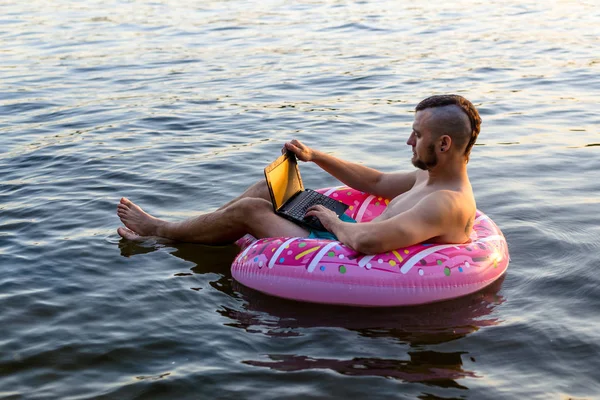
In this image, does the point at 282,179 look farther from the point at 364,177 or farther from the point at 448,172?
the point at 448,172

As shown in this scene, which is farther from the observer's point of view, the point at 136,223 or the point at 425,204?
the point at 136,223

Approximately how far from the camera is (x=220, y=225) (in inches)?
233

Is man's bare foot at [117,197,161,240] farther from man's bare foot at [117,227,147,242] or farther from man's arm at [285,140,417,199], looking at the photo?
man's arm at [285,140,417,199]

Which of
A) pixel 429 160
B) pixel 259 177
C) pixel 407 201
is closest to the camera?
pixel 429 160

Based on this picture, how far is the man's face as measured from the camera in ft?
16.4

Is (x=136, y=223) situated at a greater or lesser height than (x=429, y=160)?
lesser

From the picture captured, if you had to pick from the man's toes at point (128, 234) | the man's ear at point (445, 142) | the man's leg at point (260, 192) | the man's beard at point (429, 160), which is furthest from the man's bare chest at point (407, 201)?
the man's toes at point (128, 234)

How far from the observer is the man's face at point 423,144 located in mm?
5000

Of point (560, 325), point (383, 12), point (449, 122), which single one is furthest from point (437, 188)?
point (383, 12)

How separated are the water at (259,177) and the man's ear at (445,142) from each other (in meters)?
0.99

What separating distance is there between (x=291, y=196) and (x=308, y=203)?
130 millimetres

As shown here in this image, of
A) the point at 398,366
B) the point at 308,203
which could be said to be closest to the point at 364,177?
the point at 308,203

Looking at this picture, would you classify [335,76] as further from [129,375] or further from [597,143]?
[129,375]

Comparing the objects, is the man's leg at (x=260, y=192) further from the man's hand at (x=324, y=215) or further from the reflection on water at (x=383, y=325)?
the reflection on water at (x=383, y=325)
